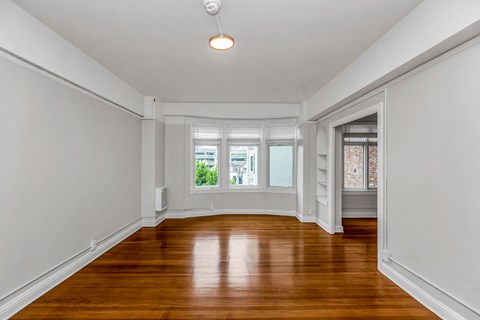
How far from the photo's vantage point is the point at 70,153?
Answer: 2.92 meters

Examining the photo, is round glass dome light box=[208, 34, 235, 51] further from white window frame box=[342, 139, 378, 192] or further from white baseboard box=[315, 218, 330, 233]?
white window frame box=[342, 139, 378, 192]

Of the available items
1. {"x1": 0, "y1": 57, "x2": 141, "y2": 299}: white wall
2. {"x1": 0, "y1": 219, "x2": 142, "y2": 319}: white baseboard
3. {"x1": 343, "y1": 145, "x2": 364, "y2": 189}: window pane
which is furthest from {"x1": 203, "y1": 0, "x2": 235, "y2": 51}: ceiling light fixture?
{"x1": 343, "y1": 145, "x2": 364, "y2": 189}: window pane

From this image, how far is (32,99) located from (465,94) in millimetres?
3795

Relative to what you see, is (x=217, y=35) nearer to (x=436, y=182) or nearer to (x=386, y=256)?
(x=436, y=182)

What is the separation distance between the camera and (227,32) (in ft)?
8.32

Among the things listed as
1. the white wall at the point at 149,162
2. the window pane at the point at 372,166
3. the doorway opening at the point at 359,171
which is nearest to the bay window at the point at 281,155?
the doorway opening at the point at 359,171

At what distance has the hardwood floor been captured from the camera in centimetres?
224

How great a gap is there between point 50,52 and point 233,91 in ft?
9.24

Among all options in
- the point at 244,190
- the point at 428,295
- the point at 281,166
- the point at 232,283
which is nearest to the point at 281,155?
the point at 281,166

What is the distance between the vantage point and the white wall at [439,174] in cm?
190

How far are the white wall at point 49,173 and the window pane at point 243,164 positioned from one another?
2.92 metres

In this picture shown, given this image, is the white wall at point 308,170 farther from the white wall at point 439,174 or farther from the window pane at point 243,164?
the white wall at point 439,174

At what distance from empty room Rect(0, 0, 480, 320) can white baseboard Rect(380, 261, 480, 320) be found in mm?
15

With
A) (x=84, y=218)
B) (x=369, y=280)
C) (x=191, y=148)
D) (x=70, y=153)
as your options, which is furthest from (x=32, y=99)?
(x=369, y=280)
